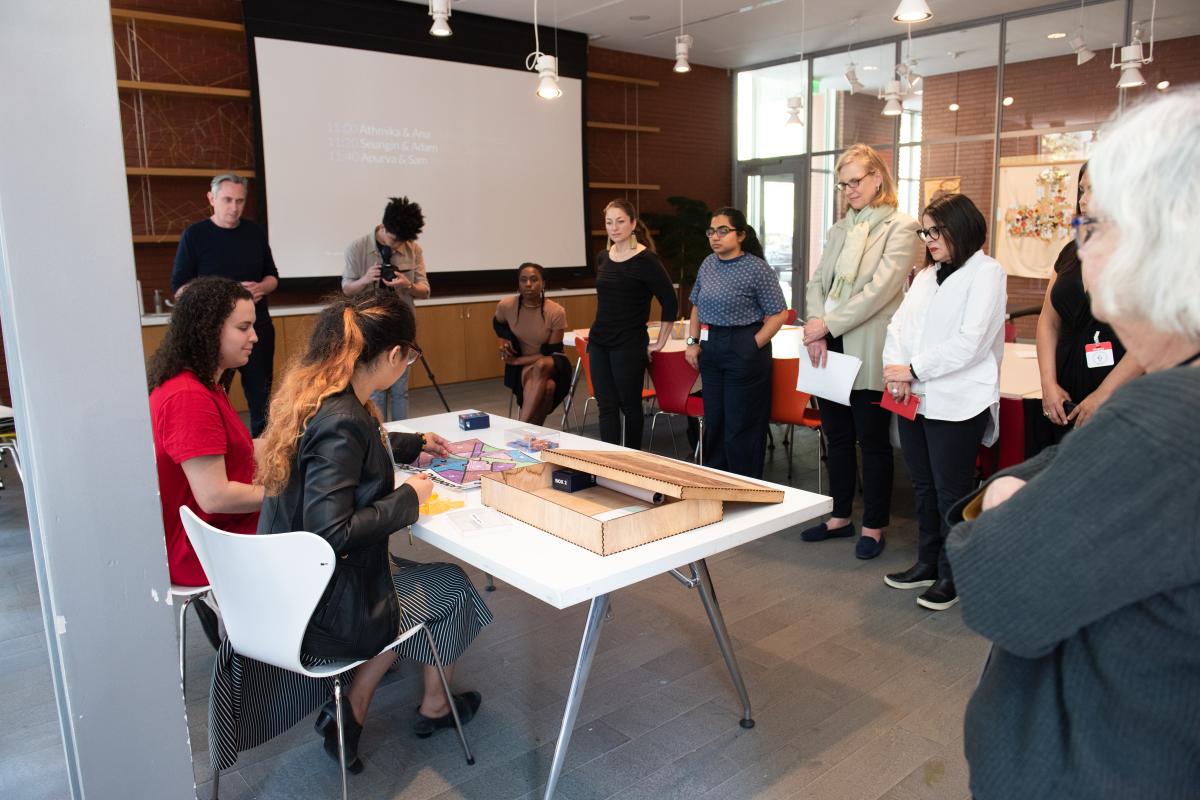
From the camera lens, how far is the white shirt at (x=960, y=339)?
9.66ft

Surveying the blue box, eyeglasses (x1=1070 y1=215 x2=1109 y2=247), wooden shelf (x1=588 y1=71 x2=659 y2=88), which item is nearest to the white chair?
the blue box

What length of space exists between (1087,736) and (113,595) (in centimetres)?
131

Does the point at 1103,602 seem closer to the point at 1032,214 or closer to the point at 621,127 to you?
the point at 1032,214

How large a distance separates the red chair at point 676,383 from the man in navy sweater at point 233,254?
211 centimetres

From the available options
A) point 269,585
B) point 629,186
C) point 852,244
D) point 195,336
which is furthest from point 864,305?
Result: point 629,186

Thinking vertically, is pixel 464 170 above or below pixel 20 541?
above

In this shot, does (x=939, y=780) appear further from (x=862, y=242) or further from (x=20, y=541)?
→ (x=20, y=541)

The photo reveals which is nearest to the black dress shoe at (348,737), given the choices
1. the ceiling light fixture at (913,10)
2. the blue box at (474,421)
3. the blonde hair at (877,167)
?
the blue box at (474,421)

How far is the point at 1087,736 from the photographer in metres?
0.89

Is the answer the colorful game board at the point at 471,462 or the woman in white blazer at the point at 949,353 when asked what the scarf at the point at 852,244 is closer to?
the woman in white blazer at the point at 949,353

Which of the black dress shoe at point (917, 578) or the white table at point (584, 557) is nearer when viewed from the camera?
the white table at point (584, 557)

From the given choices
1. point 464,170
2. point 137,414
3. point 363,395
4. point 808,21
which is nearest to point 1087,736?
point 137,414

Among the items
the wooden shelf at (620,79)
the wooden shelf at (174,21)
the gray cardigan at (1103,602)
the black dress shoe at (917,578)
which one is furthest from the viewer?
the wooden shelf at (620,79)

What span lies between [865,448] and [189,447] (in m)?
2.63
